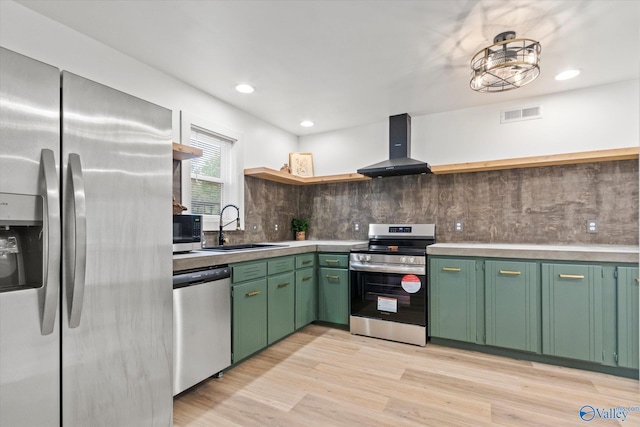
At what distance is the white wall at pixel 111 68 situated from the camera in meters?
1.92

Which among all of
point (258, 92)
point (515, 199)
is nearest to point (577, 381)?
point (515, 199)

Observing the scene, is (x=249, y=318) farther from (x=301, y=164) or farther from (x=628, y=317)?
(x=628, y=317)

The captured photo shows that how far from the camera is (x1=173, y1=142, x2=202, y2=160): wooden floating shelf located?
101 inches

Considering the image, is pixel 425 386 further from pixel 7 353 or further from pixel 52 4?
pixel 52 4

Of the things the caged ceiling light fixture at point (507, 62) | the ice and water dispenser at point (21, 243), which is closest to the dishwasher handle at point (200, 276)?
the ice and water dispenser at point (21, 243)

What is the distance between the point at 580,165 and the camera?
3.17 metres

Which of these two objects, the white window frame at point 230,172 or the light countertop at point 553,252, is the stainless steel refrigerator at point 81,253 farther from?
the light countertop at point 553,252

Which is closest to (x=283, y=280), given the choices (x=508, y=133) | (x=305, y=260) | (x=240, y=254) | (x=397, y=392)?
(x=305, y=260)

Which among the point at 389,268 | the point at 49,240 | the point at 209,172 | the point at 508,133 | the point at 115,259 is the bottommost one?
the point at 389,268

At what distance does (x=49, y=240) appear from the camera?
48.9 inches

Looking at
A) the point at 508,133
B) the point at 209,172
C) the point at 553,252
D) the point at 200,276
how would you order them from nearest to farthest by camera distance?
the point at 200,276 < the point at 553,252 < the point at 209,172 < the point at 508,133

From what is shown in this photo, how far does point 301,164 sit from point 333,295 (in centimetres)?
189

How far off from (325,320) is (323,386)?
1279mm

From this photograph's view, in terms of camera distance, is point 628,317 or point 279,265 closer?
point 628,317
